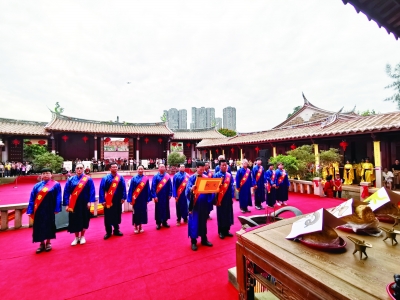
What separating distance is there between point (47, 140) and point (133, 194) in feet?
62.3

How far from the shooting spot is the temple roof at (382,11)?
2.24 meters

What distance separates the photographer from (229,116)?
83.2 m

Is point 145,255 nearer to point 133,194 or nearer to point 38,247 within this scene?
point 133,194

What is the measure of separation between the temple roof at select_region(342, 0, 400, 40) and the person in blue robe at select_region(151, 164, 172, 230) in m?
4.72

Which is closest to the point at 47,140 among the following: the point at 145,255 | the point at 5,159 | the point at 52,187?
the point at 5,159

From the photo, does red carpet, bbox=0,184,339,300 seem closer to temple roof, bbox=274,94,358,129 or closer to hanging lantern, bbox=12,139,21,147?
hanging lantern, bbox=12,139,21,147

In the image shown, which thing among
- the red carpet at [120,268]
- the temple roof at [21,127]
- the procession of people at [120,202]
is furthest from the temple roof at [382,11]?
the temple roof at [21,127]

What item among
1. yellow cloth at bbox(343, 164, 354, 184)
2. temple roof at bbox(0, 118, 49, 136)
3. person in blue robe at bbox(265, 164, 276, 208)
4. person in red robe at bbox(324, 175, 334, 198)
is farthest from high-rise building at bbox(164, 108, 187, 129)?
person in blue robe at bbox(265, 164, 276, 208)

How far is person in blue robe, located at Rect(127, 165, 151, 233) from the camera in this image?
467 cm

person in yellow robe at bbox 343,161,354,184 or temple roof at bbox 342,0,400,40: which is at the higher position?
temple roof at bbox 342,0,400,40

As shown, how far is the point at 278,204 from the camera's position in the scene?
696 cm

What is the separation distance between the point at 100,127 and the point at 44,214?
20078 millimetres

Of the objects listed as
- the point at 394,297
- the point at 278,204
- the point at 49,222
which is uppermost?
the point at 394,297

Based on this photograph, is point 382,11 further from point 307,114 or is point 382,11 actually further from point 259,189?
point 307,114
